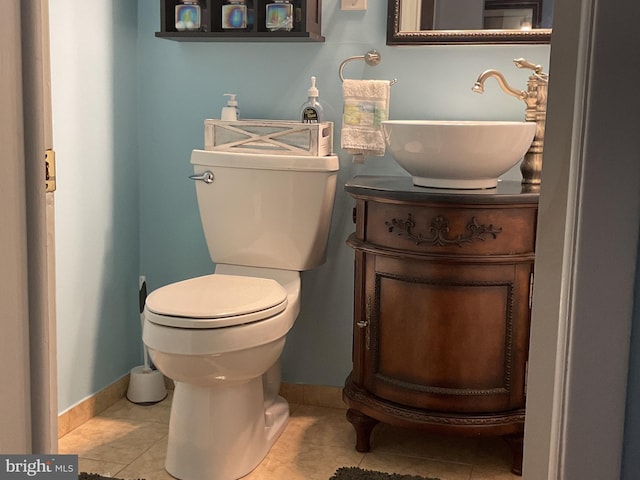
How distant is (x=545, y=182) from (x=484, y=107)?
5.19 feet

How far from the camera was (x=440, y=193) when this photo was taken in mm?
2014

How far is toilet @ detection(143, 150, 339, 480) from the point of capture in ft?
6.52

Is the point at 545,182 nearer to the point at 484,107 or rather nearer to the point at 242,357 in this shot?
the point at 242,357

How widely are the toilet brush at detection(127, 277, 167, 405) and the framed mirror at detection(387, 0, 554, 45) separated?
1.22 metres

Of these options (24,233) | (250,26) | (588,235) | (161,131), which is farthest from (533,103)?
(24,233)

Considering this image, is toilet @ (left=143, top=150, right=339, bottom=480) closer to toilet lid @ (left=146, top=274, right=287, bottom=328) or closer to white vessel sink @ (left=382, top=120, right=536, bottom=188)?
toilet lid @ (left=146, top=274, right=287, bottom=328)

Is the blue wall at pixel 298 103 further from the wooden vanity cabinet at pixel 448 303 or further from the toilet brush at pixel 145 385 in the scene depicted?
the wooden vanity cabinet at pixel 448 303

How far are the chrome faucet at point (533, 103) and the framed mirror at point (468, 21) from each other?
0.45 feet

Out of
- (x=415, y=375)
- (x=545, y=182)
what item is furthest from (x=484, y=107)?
(x=545, y=182)

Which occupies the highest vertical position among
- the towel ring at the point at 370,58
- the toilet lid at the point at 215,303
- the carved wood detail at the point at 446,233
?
the towel ring at the point at 370,58

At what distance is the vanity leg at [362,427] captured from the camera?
2.28 m

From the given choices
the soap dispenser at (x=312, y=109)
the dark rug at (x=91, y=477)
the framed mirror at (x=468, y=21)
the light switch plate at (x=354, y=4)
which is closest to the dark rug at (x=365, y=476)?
the dark rug at (x=91, y=477)

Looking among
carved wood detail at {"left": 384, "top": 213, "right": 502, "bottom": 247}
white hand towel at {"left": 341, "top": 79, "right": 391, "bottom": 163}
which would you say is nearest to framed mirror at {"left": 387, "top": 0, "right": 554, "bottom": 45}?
white hand towel at {"left": 341, "top": 79, "right": 391, "bottom": 163}

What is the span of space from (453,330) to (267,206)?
0.70 m
